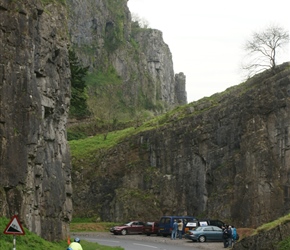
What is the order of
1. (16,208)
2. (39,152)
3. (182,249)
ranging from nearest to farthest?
1. (16,208)
2. (39,152)
3. (182,249)

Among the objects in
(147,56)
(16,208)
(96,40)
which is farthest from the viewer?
(147,56)

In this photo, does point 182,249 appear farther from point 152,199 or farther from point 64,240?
point 152,199

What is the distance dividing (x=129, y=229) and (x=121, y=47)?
66208 millimetres

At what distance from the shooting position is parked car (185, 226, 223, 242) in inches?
1800

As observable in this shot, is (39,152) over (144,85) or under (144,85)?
under

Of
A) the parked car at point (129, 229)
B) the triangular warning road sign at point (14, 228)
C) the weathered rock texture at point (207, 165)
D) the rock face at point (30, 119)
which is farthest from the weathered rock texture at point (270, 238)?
the parked car at point (129, 229)

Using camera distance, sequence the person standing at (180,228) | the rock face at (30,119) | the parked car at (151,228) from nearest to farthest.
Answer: the rock face at (30,119) → the person standing at (180,228) → the parked car at (151,228)

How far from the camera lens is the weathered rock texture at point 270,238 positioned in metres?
28.5

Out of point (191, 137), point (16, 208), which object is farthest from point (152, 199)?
point (16, 208)

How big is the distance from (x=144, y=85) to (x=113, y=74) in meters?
8.31

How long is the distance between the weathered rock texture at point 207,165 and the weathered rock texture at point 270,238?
24.7m

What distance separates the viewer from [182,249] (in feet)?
122

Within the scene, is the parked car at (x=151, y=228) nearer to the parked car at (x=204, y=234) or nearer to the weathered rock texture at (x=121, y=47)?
the parked car at (x=204, y=234)

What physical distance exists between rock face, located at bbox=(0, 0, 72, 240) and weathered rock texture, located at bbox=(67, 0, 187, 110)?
2915 inches
